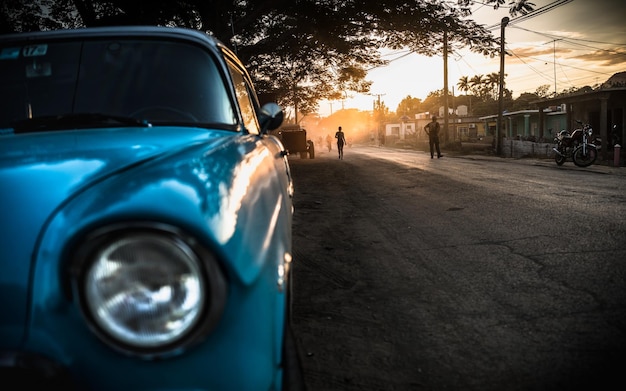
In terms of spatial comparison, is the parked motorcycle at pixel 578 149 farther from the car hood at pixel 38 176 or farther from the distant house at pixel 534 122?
the distant house at pixel 534 122

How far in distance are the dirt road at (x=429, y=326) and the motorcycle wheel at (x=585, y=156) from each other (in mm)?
10488

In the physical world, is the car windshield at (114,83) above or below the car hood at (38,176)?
above

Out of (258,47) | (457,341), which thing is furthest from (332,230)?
(258,47)

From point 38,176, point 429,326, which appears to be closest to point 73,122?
point 38,176

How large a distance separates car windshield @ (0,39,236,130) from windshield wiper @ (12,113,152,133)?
19mm

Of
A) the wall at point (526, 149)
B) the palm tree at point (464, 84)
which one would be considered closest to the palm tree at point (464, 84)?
the palm tree at point (464, 84)

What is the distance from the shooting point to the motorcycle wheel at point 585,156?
12.6 m

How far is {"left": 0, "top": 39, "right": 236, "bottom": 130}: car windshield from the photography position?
2102 millimetres

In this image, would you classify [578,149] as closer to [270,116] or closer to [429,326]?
[429,326]

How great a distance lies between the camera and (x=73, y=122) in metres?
1.96

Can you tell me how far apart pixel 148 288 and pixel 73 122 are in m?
1.32

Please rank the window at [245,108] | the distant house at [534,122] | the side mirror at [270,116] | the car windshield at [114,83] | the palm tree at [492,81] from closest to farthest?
the car windshield at [114,83]
the window at [245,108]
the side mirror at [270,116]
the distant house at [534,122]
the palm tree at [492,81]

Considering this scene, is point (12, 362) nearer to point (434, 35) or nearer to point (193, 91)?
point (193, 91)

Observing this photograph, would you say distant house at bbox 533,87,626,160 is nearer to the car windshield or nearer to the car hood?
the car windshield
